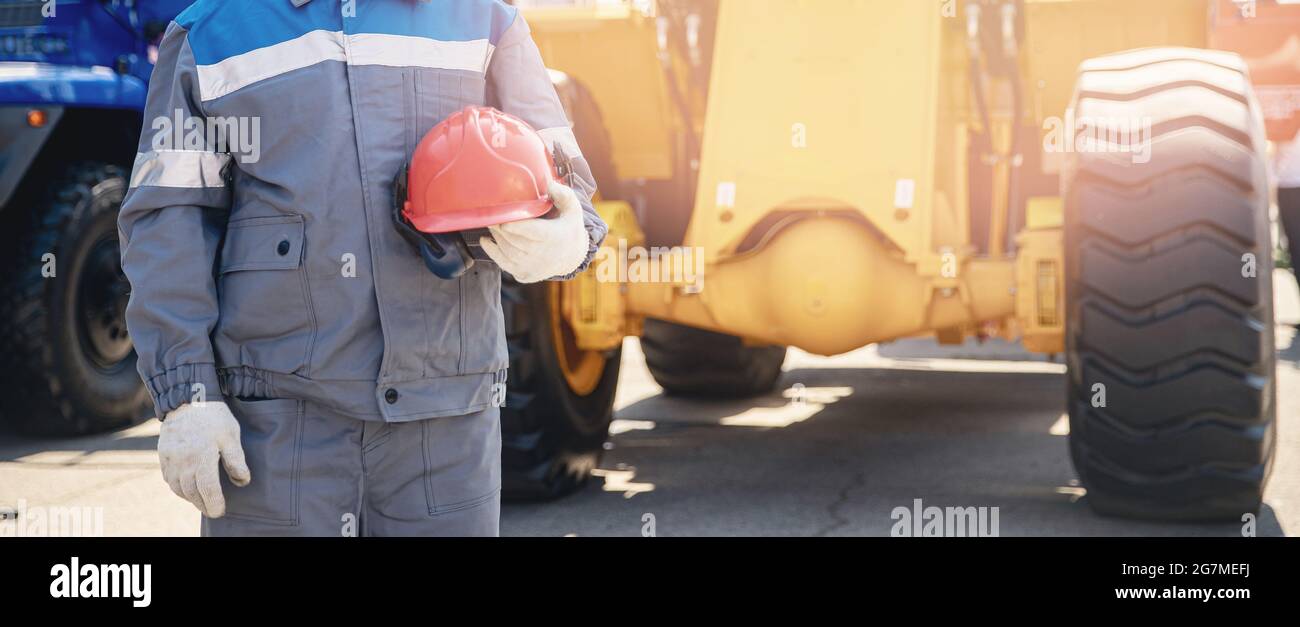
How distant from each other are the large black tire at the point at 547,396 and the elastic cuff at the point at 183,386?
2.37 m

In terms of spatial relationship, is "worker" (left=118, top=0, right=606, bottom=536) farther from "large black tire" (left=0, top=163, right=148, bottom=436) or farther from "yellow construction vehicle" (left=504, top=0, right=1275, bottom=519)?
"large black tire" (left=0, top=163, right=148, bottom=436)

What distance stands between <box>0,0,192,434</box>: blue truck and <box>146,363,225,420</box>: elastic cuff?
3682 mm

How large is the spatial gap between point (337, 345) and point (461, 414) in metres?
0.23

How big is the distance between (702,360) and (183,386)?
196 inches

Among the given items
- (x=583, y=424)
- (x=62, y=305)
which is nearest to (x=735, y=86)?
(x=583, y=424)

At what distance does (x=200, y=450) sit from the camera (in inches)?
81.0

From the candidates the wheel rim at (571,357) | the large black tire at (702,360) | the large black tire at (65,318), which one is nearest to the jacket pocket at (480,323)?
the wheel rim at (571,357)

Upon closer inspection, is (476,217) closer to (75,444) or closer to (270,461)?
(270,461)

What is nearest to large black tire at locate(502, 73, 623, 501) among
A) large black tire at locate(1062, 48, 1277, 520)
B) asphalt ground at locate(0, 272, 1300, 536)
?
asphalt ground at locate(0, 272, 1300, 536)

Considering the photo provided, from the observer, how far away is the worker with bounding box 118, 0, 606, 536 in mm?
2137

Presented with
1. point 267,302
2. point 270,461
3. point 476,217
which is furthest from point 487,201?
point 270,461

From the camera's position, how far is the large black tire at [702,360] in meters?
6.92

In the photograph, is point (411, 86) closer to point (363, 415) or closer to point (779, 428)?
point (363, 415)

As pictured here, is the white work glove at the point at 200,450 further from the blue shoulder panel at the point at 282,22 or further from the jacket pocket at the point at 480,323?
the blue shoulder panel at the point at 282,22
